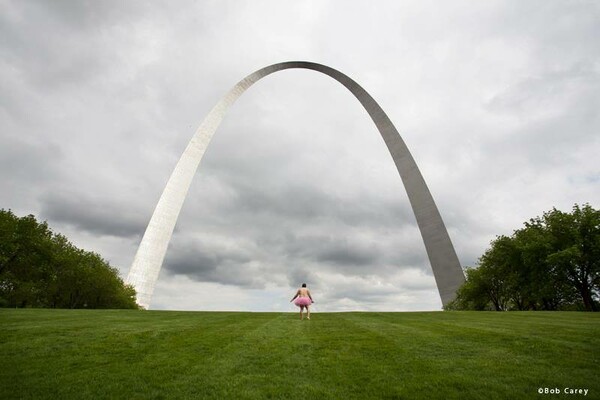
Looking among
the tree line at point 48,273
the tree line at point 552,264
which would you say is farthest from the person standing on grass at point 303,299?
the tree line at point 48,273

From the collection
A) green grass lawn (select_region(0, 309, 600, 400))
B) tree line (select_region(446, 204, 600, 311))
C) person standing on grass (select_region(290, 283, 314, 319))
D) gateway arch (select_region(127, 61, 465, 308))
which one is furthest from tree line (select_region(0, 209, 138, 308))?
tree line (select_region(446, 204, 600, 311))

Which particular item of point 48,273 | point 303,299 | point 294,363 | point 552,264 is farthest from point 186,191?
point 552,264

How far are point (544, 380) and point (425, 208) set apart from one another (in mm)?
29693

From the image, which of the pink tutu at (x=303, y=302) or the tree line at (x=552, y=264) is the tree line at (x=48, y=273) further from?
the tree line at (x=552, y=264)

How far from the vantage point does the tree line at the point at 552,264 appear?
34406mm

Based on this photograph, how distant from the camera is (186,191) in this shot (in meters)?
38.3

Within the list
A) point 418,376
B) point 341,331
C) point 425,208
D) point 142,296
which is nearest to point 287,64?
point 425,208

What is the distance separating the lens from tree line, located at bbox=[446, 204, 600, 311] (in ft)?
113

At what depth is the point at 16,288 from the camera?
129 feet

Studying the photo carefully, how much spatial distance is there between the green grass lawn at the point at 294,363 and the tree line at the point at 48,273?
29.6 metres

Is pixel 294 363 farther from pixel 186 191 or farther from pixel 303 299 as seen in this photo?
pixel 186 191

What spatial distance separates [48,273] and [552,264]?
54361mm

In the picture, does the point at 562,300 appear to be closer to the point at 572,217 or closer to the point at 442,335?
the point at 572,217

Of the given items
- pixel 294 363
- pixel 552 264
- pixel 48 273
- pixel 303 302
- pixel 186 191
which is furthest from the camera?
pixel 48 273
